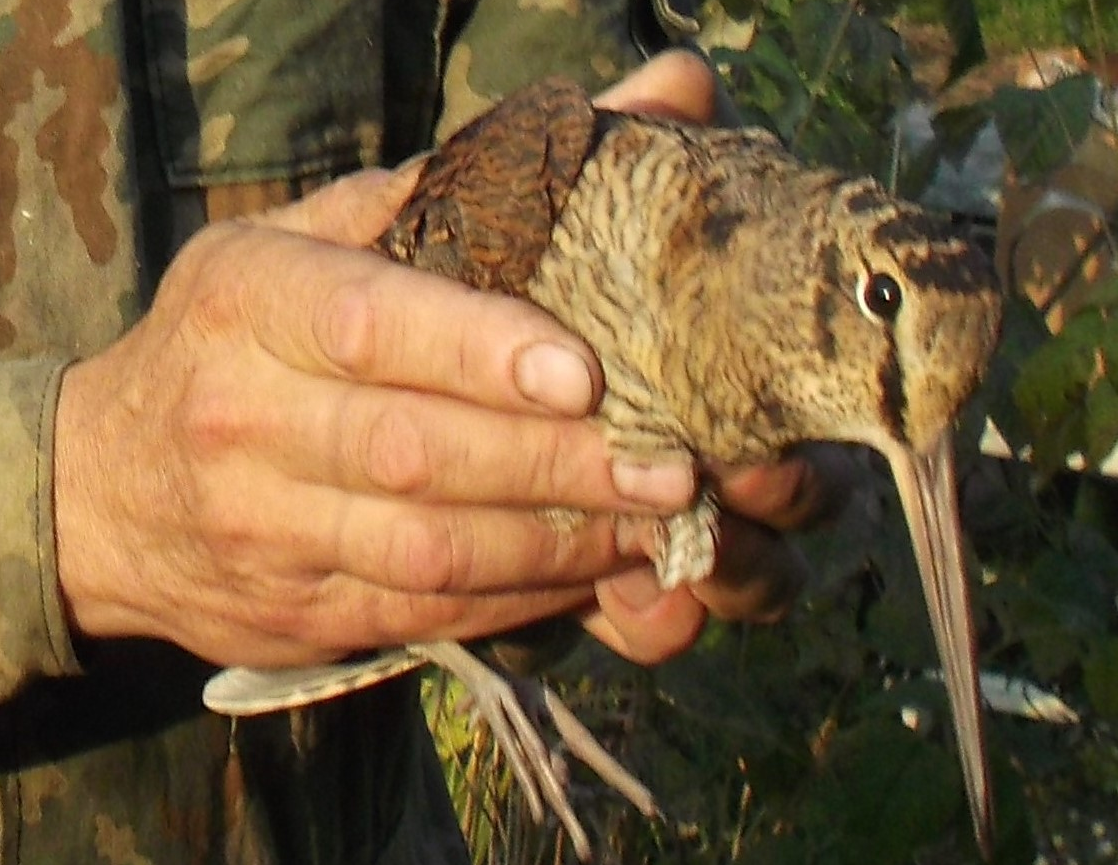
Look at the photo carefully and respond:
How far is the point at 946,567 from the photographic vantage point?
6.88 ft

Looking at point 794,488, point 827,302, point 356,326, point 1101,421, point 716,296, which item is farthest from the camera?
point 1101,421

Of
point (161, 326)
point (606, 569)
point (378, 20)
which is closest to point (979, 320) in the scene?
point (606, 569)

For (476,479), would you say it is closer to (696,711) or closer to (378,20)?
(378,20)

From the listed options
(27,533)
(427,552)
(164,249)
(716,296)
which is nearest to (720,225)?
(716,296)

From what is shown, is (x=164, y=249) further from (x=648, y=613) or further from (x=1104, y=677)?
(x=1104, y=677)

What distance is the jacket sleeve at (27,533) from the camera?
2.10 metres

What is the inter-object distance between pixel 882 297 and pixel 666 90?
2.51 feet

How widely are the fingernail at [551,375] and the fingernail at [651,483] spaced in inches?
6.3

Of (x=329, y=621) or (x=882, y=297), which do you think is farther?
(x=329, y=621)

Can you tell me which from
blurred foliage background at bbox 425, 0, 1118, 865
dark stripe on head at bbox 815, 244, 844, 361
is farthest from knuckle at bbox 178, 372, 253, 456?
blurred foliage background at bbox 425, 0, 1118, 865

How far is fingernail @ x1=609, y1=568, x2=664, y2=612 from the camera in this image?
7.95 ft

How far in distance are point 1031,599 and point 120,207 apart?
5.98 feet

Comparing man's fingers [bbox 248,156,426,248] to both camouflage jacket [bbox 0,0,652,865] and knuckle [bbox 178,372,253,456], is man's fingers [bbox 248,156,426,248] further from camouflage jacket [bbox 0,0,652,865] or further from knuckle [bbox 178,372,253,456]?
knuckle [bbox 178,372,253,456]

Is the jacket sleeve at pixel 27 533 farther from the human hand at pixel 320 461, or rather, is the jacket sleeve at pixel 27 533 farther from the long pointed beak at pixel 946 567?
the long pointed beak at pixel 946 567
